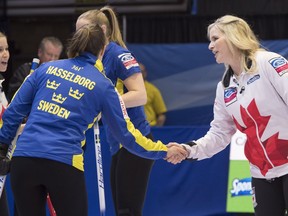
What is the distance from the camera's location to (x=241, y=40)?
4.23m

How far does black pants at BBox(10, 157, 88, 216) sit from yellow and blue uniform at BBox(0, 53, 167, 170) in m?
0.04

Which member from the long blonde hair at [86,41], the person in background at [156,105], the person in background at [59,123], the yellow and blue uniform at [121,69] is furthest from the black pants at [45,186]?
the person in background at [156,105]

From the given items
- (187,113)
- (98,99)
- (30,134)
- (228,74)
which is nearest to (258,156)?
(228,74)

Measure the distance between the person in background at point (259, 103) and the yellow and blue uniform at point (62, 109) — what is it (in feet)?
2.48

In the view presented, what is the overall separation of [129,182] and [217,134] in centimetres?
70

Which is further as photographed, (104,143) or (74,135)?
(104,143)

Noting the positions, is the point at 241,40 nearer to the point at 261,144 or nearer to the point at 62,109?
the point at 261,144

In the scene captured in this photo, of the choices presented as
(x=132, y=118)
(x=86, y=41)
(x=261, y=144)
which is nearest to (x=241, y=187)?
(x=132, y=118)

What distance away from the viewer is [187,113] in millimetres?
9258

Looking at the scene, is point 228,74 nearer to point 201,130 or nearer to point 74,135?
point 74,135

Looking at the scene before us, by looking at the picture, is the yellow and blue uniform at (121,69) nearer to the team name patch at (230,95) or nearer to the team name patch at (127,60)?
the team name patch at (127,60)

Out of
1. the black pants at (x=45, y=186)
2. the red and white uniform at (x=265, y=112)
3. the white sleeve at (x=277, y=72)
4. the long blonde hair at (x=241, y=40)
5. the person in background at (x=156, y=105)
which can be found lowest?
the person in background at (x=156, y=105)

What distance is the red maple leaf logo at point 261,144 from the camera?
13.4 ft

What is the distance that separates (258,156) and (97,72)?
1102 mm
